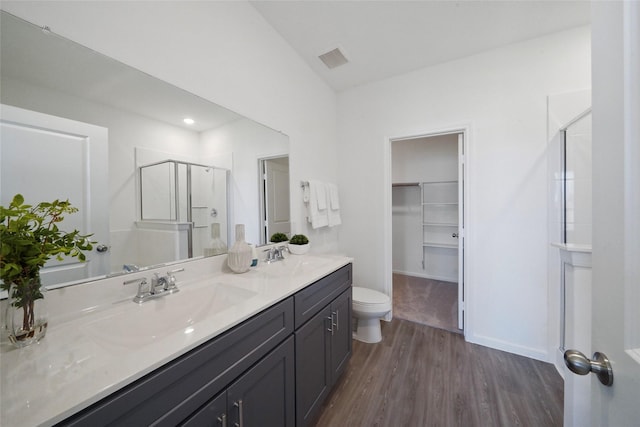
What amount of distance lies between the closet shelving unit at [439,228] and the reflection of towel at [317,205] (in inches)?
86.2

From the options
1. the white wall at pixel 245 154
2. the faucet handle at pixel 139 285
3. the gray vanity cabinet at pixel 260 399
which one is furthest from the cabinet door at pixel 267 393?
the white wall at pixel 245 154

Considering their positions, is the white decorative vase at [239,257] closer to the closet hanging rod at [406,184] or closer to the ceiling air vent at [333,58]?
the ceiling air vent at [333,58]

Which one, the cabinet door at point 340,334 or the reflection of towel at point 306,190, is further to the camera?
the reflection of towel at point 306,190

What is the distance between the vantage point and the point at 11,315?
24.9 inches

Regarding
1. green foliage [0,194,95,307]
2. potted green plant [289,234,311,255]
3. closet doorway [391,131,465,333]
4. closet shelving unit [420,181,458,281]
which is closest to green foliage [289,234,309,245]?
potted green plant [289,234,311,255]

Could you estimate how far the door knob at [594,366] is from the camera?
0.44m

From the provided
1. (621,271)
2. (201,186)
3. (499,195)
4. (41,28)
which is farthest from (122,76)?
(499,195)

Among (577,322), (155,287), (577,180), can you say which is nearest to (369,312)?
(577,322)

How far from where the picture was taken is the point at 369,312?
2.03m

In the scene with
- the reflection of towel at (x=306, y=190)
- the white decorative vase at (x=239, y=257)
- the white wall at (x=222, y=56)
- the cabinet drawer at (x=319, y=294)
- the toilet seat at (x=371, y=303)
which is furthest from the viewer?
the reflection of towel at (x=306, y=190)

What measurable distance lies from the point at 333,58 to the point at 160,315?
7.80ft

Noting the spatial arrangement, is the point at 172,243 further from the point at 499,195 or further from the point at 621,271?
the point at 499,195

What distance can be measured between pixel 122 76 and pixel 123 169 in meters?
0.41

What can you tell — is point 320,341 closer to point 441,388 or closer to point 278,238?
point 278,238
